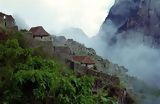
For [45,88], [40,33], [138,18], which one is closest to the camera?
[45,88]

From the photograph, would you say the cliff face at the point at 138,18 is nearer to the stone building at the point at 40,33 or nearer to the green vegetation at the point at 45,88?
the stone building at the point at 40,33

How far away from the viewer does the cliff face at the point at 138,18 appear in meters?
148

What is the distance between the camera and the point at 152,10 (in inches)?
5945

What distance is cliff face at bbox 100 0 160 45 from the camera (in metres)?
148

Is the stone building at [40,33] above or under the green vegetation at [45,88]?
above

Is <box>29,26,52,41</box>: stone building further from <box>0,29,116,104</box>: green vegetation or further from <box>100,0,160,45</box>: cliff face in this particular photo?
<box>100,0,160,45</box>: cliff face

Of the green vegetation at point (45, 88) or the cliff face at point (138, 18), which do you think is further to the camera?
the cliff face at point (138, 18)

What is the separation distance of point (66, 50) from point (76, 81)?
31.9 metres

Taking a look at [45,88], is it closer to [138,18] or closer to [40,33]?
[40,33]

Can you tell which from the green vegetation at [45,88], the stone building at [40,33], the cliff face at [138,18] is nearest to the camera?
the green vegetation at [45,88]

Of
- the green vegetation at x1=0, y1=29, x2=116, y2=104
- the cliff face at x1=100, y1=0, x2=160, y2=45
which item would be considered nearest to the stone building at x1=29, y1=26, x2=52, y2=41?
the green vegetation at x1=0, y1=29, x2=116, y2=104

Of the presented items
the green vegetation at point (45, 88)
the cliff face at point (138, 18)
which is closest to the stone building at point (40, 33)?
the green vegetation at point (45, 88)

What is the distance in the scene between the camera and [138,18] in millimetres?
150125

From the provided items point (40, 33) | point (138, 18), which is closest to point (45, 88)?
point (40, 33)
